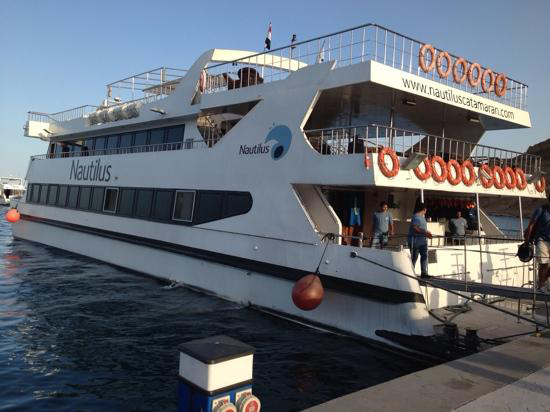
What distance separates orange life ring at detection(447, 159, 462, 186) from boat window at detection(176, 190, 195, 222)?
5945 millimetres

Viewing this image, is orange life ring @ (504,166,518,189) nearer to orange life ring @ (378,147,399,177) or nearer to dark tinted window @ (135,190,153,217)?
orange life ring @ (378,147,399,177)

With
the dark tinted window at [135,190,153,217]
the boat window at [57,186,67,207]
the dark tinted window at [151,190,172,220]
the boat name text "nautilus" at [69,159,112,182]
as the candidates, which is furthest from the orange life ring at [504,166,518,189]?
the boat window at [57,186,67,207]

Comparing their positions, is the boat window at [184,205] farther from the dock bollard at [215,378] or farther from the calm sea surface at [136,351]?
the dock bollard at [215,378]

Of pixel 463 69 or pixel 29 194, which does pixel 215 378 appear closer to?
pixel 463 69

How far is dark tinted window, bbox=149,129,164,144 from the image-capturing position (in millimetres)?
13955

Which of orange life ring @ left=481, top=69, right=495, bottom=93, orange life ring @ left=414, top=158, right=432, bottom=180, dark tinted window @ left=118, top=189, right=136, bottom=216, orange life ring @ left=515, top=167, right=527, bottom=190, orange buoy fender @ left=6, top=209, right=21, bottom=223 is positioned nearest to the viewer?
orange life ring @ left=414, top=158, right=432, bottom=180

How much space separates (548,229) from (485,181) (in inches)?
99.8

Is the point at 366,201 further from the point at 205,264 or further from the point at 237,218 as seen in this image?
the point at 205,264

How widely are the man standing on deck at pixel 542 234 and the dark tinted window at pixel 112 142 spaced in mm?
13370

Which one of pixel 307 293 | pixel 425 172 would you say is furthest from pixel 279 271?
pixel 425 172

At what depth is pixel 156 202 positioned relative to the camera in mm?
12859

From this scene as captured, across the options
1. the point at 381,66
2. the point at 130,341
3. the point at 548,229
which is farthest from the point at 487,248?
the point at 130,341

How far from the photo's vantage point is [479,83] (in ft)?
33.3

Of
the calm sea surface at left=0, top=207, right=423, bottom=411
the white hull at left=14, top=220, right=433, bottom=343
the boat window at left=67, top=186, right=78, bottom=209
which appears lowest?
the calm sea surface at left=0, top=207, right=423, bottom=411
